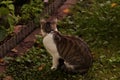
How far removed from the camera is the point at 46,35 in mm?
5441

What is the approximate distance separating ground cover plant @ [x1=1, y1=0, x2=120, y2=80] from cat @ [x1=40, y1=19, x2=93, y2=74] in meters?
0.19

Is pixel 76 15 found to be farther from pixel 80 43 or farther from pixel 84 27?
pixel 80 43

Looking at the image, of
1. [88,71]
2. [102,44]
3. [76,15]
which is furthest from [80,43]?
[76,15]

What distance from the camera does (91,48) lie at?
6.20m

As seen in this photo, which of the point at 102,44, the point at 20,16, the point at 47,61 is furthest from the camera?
the point at 20,16

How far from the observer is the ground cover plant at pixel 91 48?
219 inches

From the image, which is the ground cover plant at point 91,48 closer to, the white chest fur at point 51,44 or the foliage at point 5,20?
the white chest fur at point 51,44

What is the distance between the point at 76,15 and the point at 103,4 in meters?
0.53

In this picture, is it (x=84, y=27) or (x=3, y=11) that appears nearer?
(x=3, y=11)

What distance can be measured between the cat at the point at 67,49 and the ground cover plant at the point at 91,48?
0.19m

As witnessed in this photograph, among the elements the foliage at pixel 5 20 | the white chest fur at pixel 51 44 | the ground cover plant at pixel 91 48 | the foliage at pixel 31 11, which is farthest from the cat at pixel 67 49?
the foliage at pixel 31 11

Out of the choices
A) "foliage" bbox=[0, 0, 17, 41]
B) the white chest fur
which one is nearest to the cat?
the white chest fur

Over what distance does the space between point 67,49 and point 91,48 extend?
88 cm

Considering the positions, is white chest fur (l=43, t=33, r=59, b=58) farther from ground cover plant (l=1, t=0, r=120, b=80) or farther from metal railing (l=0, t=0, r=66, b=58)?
metal railing (l=0, t=0, r=66, b=58)
